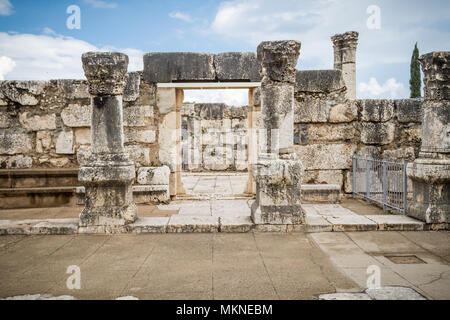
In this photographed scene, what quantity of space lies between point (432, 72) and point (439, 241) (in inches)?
92.0

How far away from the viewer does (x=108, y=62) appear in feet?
16.3

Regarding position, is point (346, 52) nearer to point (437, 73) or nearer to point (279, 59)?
point (437, 73)

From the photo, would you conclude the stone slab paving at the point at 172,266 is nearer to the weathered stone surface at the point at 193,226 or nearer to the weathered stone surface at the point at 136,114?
the weathered stone surface at the point at 193,226

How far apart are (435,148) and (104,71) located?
4.74 metres

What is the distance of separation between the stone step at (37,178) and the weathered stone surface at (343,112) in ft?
16.2

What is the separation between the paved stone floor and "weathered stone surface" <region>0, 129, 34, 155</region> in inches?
106

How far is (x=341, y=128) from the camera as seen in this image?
23.4 ft

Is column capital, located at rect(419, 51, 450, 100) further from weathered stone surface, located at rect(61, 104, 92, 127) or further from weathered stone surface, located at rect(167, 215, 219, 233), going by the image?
weathered stone surface, located at rect(61, 104, 92, 127)

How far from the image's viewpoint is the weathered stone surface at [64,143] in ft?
23.0

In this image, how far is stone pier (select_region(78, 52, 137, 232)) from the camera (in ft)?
16.3

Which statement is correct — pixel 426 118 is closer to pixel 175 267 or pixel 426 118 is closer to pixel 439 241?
pixel 439 241

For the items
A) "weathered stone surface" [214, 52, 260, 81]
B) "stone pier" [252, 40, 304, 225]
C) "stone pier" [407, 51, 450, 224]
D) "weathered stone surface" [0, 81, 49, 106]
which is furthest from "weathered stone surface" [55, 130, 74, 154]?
"stone pier" [407, 51, 450, 224]
